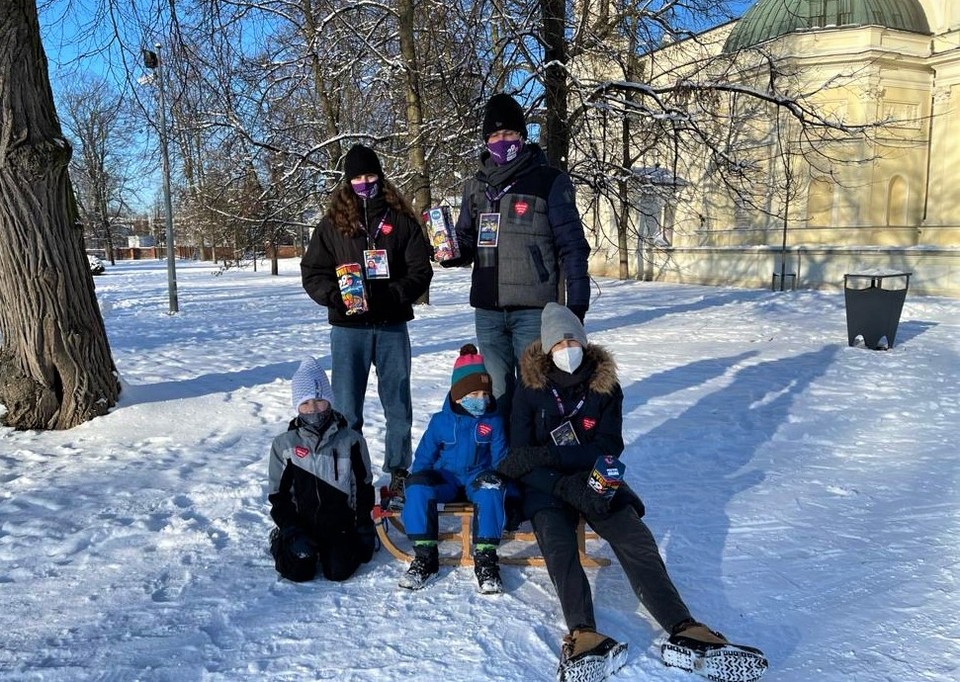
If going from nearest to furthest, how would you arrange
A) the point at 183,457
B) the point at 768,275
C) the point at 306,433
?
the point at 306,433 → the point at 183,457 → the point at 768,275

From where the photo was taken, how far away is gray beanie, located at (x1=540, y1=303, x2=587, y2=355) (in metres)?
3.34

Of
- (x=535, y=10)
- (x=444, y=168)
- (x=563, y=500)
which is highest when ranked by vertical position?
(x=535, y=10)

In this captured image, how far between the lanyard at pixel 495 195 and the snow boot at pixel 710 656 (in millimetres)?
2432

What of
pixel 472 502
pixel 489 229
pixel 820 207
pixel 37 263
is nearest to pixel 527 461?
pixel 472 502

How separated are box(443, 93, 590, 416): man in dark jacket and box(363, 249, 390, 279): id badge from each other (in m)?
0.38

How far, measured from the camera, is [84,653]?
2.62 meters

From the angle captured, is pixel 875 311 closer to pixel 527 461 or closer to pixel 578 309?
pixel 578 309

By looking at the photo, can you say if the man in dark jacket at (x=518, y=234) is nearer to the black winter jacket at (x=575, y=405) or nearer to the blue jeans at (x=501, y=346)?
the blue jeans at (x=501, y=346)

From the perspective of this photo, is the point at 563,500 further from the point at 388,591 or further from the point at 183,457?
the point at 183,457

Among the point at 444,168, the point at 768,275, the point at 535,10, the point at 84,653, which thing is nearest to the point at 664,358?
the point at 535,10

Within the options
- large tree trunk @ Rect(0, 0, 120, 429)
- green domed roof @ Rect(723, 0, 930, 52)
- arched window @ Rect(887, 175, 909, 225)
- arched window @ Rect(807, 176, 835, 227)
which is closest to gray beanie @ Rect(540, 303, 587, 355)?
large tree trunk @ Rect(0, 0, 120, 429)

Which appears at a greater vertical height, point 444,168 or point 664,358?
point 444,168

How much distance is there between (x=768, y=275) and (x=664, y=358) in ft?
50.8

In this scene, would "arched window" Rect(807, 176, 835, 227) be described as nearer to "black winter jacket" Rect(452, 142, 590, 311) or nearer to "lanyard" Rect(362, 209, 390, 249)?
"black winter jacket" Rect(452, 142, 590, 311)
